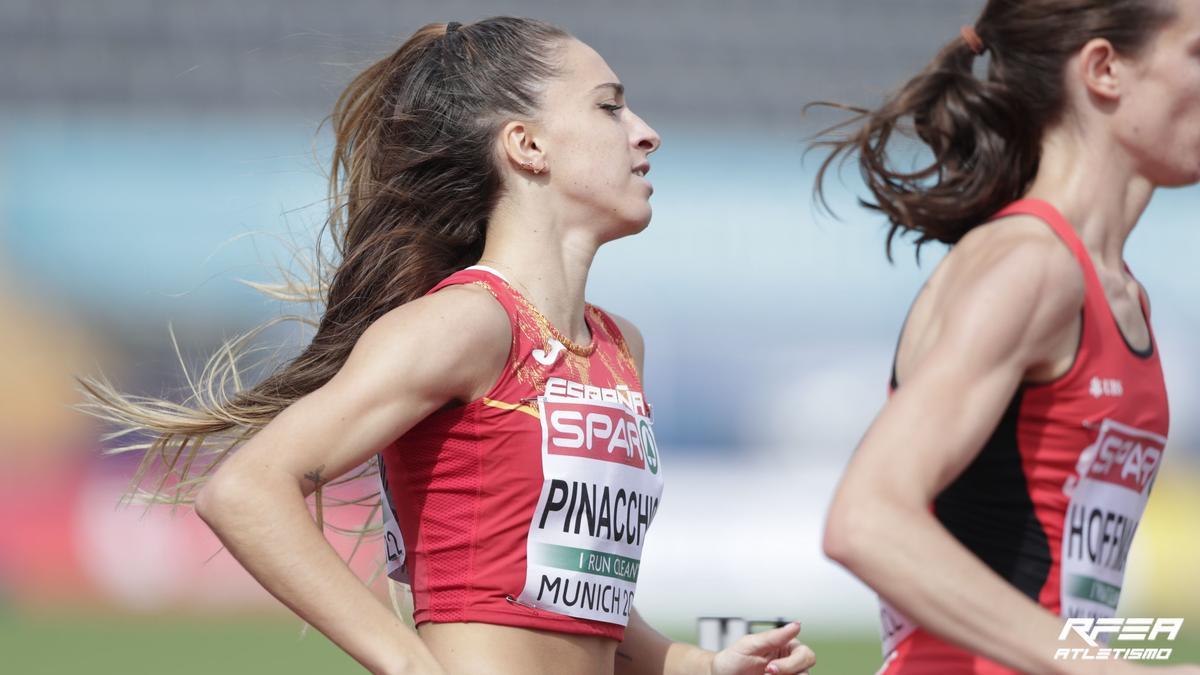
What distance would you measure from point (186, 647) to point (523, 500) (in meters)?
6.35

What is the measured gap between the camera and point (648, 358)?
931cm

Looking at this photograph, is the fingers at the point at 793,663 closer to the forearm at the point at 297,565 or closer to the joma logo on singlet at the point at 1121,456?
the forearm at the point at 297,565

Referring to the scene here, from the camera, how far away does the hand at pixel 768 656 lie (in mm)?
2535

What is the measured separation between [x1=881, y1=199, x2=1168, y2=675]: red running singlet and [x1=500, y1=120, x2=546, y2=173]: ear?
1072 mm

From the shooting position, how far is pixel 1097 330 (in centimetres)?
177

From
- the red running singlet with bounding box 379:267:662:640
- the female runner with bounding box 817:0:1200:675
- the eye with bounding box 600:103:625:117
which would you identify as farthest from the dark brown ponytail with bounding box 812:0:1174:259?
the eye with bounding box 600:103:625:117

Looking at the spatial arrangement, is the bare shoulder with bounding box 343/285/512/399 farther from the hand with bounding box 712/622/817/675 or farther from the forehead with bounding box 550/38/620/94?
the hand with bounding box 712/622/817/675

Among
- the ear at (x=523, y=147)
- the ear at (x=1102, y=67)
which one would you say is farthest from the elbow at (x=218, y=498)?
the ear at (x=1102, y=67)

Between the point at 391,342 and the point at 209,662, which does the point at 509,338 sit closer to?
the point at 391,342

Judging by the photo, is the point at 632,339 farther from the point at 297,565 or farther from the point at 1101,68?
the point at 1101,68

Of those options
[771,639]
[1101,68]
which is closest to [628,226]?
[771,639]

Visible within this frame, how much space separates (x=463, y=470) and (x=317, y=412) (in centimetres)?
29

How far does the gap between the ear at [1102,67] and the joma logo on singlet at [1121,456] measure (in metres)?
0.43

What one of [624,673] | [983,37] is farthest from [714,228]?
[983,37]
